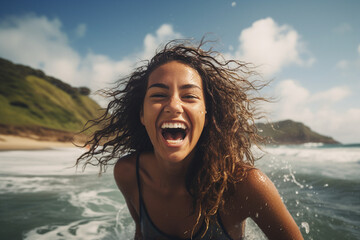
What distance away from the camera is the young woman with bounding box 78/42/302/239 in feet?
6.78

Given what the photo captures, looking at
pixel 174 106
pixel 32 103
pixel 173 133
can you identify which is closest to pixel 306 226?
pixel 173 133

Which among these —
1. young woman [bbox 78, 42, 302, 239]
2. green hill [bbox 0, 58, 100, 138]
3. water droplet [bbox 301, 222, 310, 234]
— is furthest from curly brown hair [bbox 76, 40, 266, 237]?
green hill [bbox 0, 58, 100, 138]

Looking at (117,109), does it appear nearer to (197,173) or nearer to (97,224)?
(197,173)

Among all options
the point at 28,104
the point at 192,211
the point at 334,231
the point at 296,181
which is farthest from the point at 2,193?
the point at 28,104

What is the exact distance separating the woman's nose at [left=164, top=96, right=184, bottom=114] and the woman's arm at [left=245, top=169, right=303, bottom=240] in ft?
3.03

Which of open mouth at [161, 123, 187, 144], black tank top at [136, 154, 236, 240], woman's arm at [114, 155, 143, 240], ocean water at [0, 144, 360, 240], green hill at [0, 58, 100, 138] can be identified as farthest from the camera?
green hill at [0, 58, 100, 138]

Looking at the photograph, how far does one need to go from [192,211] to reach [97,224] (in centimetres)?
274

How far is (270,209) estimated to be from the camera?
1.96m

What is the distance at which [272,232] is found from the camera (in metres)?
2.02

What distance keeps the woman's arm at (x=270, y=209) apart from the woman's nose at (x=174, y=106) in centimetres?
92

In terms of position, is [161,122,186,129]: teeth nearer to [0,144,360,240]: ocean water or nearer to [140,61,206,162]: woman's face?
[140,61,206,162]: woman's face

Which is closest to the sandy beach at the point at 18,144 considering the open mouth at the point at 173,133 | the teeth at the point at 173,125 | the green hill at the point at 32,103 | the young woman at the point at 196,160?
the green hill at the point at 32,103

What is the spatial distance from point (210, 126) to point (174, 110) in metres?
0.69

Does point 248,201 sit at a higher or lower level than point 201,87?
lower
